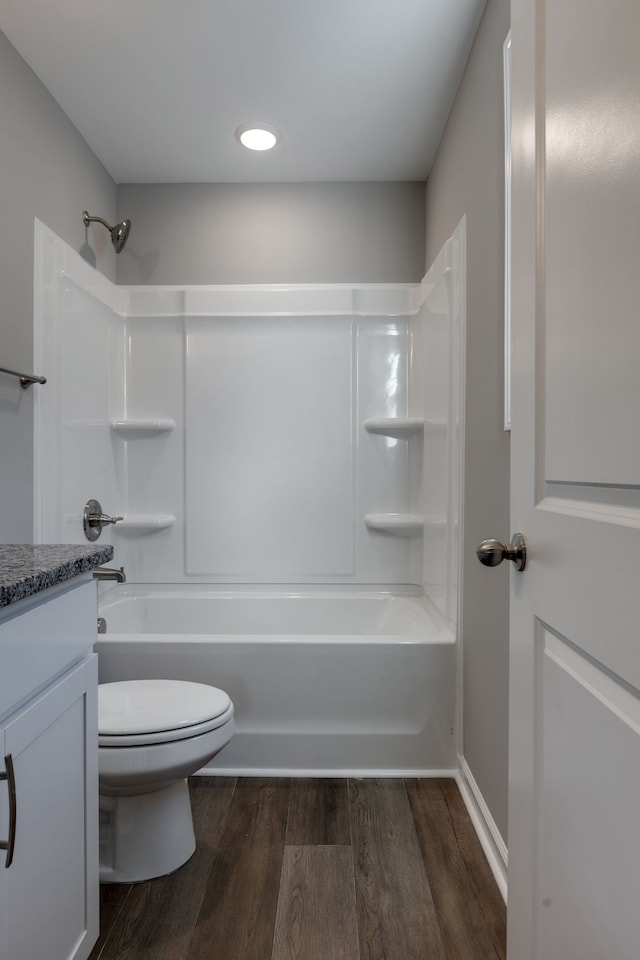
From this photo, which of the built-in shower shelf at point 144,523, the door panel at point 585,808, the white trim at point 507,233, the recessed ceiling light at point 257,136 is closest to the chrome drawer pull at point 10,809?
the door panel at point 585,808

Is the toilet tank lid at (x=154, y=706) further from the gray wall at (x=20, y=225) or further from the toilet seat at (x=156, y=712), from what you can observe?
the gray wall at (x=20, y=225)

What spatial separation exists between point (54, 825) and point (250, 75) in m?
2.30

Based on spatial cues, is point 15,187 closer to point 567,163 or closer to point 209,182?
point 209,182

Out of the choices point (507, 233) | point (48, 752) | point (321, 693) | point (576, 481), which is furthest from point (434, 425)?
point (48, 752)

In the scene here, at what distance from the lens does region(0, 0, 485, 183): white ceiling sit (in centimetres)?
190

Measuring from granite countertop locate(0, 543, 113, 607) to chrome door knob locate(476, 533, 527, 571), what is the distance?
69 cm

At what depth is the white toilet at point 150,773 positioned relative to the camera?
5.34 feet

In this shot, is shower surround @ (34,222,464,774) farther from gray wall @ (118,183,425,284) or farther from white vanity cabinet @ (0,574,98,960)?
white vanity cabinet @ (0,574,98,960)

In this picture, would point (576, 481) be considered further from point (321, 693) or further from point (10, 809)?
point (321, 693)

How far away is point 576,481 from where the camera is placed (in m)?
0.81

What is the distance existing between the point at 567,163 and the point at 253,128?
2.08 meters

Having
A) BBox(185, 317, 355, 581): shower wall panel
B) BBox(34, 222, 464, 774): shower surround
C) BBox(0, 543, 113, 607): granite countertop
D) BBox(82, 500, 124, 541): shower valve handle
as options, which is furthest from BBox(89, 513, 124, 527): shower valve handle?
BBox(0, 543, 113, 607): granite countertop

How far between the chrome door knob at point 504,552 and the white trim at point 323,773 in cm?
154

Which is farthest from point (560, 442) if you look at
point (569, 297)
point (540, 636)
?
point (540, 636)
